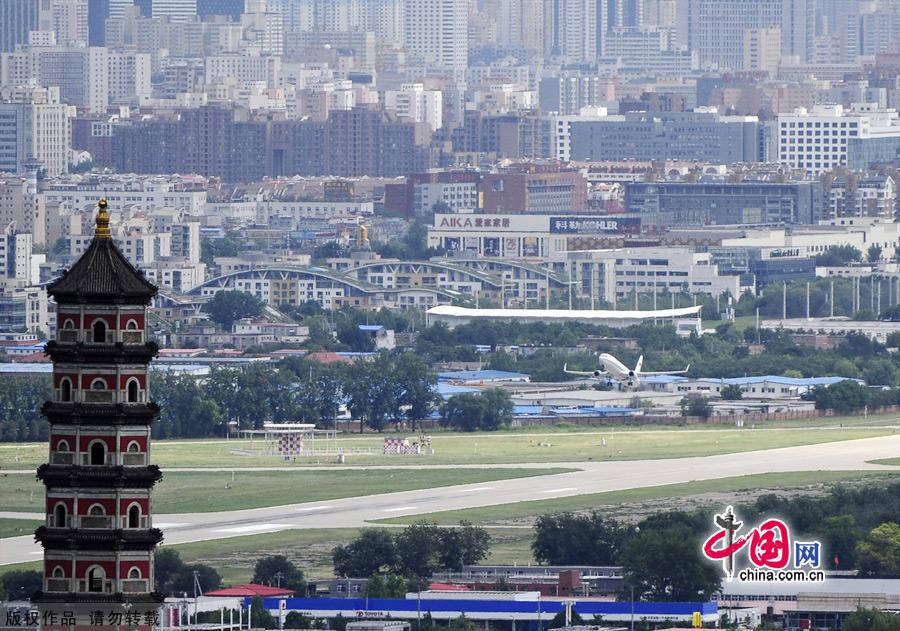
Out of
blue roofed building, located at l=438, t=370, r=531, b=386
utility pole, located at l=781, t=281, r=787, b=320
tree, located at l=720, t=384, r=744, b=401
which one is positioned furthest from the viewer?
utility pole, located at l=781, t=281, r=787, b=320

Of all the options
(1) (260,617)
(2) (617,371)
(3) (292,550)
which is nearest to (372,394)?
(2) (617,371)

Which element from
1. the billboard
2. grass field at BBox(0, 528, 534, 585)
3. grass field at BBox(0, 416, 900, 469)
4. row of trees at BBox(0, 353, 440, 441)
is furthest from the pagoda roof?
the billboard

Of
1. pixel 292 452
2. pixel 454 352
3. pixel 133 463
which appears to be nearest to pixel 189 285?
pixel 454 352

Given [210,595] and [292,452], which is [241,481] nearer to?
[292,452]

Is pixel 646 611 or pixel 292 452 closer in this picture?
pixel 646 611

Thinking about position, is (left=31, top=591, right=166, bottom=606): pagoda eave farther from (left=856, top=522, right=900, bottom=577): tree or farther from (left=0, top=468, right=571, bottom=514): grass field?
(left=0, top=468, right=571, bottom=514): grass field
